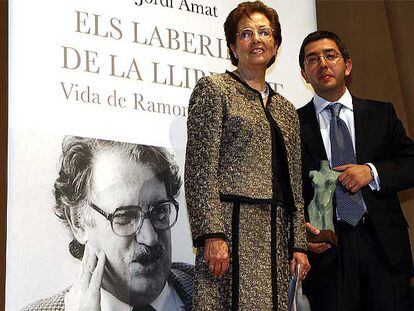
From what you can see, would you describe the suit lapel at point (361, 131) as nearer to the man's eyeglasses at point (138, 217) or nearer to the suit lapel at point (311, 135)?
the suit lapel at point (311, 135)

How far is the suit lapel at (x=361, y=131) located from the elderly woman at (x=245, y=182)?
0.33 metres

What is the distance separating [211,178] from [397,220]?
831mm

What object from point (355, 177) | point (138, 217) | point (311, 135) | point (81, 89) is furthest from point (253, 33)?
point (138, 217)

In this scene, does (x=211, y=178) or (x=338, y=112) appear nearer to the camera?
(x=211, y=178)

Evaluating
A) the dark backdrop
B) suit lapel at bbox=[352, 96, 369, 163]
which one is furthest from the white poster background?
suit lapel at bbox=[352, 96, 369, 163]

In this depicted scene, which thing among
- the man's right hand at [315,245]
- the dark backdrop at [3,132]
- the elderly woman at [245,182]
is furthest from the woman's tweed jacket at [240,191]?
the dark backdrop at [3,132]

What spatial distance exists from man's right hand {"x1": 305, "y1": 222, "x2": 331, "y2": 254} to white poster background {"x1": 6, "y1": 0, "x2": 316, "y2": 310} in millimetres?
547

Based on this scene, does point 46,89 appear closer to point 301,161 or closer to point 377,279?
point 301,161

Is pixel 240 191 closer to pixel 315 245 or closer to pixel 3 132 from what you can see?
pixel 315 245

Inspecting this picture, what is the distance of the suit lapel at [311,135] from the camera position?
10.4 ft

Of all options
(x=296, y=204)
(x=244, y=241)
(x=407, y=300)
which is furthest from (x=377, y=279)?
(x=244, y=241)

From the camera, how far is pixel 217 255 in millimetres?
2521

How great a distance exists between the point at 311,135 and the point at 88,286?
38.5 inches

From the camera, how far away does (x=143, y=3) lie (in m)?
3.46
